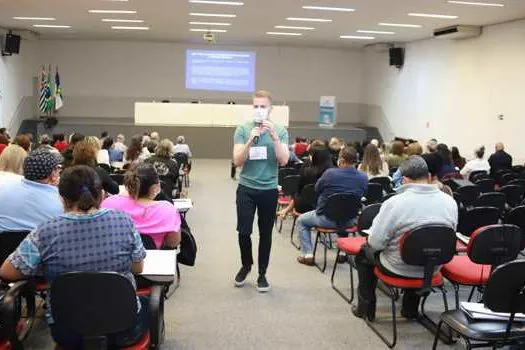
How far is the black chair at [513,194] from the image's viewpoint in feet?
22.4

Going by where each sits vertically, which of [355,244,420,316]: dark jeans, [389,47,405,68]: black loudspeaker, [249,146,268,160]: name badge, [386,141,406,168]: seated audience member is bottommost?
[355,244,420,316]: dark jeans

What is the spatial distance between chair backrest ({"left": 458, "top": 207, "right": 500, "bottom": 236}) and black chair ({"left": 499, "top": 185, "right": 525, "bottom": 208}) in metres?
2.03

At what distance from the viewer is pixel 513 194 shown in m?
6.86

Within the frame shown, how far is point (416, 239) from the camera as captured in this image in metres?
3.44

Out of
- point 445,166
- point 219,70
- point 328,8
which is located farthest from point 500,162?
point 219,70

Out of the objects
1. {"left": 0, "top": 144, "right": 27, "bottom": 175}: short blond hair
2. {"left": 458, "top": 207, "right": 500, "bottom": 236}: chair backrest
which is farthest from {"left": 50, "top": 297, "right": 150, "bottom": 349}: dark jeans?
{"left": 458, "top": 207, "right": 500, "bottom": 236}: chair backrest

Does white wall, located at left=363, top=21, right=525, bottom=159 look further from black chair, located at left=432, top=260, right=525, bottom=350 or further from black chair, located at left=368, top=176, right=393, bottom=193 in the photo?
black chair, located at left=432, top=260, right=525, bottom=350

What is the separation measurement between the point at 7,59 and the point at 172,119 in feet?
17.4

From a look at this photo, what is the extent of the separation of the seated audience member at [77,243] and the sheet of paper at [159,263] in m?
0.37

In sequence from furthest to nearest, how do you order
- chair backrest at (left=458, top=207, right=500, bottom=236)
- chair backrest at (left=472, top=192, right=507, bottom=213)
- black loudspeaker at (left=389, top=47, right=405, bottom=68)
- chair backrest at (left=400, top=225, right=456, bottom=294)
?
1. black loudspeaker at (left=389, top=47, right=405, bottom=68)
2. chair backrest at (left=472, top=192, right=507, bottom=213)
3. chair backrest at (left=458, top=207, right=500, bottom=236)
4. chair backrest at (left=400, top=225, right=456, bottom=294)

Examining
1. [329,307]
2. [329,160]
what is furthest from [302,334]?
[329,160]

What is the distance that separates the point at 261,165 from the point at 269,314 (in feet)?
3.86

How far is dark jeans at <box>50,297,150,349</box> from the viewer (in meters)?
2.44

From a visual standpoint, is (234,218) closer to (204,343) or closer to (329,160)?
(329,160)
